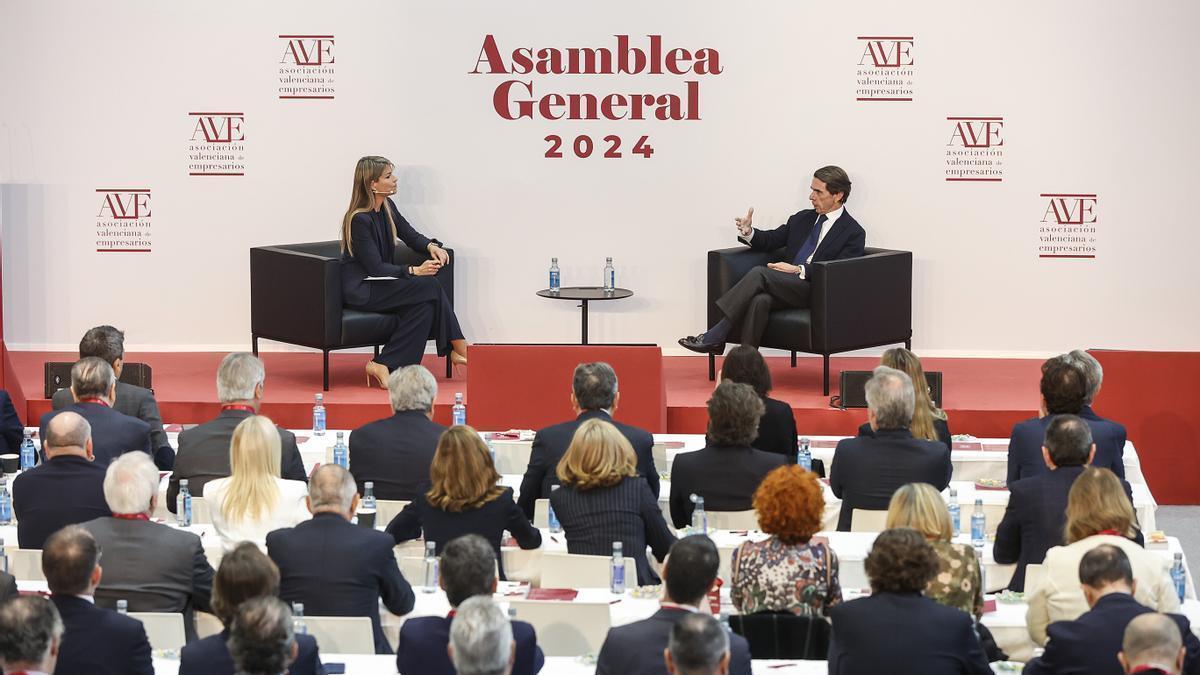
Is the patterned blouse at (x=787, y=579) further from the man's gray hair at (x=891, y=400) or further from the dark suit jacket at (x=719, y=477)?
the man's gray hair at (x=891, y=400)

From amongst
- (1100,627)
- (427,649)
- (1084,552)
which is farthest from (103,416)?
(1100,627)

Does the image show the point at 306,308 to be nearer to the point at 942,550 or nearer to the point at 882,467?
the point at 882,467

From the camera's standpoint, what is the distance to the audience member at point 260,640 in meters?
3.71

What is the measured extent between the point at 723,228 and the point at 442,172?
178cm

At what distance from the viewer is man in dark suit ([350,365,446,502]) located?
20.3ft

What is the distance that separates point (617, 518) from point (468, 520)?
20.0 inches

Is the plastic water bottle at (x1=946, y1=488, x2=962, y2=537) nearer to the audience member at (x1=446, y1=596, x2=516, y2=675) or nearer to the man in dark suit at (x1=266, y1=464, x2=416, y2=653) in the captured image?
the man in dark suit at (x1=266, y1=464, x2=416, y2=653)

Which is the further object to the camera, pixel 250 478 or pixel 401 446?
pixel 401 446

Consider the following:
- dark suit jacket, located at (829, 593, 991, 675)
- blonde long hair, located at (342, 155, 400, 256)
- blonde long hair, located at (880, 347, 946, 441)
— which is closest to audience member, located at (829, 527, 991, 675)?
dark suit jacket, located at (829, 593, 991, 675)

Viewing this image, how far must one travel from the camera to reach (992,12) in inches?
400

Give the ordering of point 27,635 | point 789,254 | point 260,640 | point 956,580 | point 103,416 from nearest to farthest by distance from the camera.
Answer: point 260,640, point 27,635, point 956,580, point 103,416, point 789,254

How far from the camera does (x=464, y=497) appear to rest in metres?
5.31

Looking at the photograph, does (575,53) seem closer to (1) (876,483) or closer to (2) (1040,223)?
(2) (1040,223)

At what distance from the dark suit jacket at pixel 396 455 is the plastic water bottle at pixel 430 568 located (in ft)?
2.96
